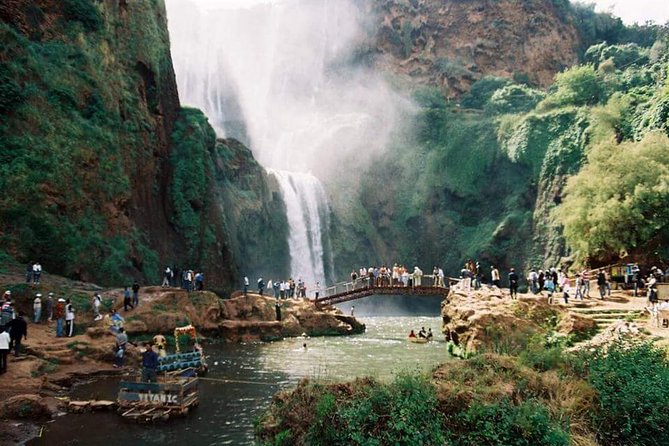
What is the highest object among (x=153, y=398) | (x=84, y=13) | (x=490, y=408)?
(x=84, y=13)

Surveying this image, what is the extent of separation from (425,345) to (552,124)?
3208cm

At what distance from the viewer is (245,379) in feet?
65.0

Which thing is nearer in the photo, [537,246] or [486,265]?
[537,246]

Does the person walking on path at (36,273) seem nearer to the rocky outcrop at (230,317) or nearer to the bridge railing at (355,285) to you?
the rocky outcrop at (230,317)

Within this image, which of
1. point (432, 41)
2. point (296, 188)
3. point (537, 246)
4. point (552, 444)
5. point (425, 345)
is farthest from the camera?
point (432, 41)

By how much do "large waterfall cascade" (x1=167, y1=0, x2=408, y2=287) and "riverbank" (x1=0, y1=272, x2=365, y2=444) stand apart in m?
22.8

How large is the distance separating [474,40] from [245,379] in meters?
72.5

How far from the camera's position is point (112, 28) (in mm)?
37594

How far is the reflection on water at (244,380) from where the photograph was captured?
42.1ft

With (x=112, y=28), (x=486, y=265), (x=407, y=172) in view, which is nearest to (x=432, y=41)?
(x=407, y=172)

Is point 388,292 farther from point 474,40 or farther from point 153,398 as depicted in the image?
point 474,40

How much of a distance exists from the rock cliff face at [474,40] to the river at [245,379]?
49.9 meters

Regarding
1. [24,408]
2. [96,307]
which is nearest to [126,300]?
[96,307]

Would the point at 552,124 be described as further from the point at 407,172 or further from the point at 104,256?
the point at 104,256
